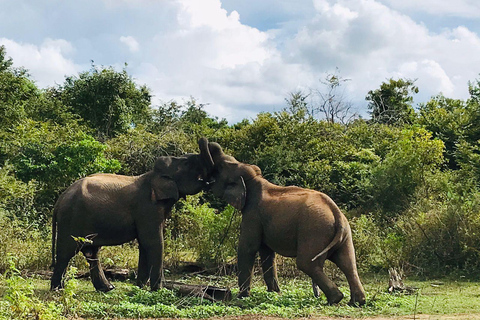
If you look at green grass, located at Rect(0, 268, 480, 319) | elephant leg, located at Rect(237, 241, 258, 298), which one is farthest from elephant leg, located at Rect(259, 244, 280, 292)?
elephant leg, located at Rect(237, 241, 258, 298)

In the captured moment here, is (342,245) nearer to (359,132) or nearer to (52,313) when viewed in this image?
(52,313)

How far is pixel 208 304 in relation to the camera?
1028cm

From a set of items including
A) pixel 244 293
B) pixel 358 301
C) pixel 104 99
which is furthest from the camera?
pixel 104 99

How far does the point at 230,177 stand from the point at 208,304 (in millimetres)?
2727

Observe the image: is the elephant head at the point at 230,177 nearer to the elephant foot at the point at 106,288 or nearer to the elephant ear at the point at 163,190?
the elephant ear at the point at 163,190

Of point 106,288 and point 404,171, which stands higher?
point 404,171

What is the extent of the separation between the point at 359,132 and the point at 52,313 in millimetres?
20468

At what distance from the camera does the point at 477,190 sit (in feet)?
57.2

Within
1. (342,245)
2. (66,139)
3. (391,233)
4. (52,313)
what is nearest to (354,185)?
(391,233)

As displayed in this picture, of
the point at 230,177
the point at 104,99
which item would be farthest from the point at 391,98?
the point at 230,177

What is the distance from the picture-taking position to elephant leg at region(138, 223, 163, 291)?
11.7 metres

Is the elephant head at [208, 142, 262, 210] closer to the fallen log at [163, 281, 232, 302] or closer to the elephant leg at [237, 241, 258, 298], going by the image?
the elephant leg at [237, 241, 258, 298]

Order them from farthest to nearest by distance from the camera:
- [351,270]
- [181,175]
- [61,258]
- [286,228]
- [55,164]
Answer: [55,164], [181,175], [61,258], [286,228], [351,270]

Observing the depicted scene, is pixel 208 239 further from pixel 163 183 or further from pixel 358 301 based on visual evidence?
pixel 358 301
